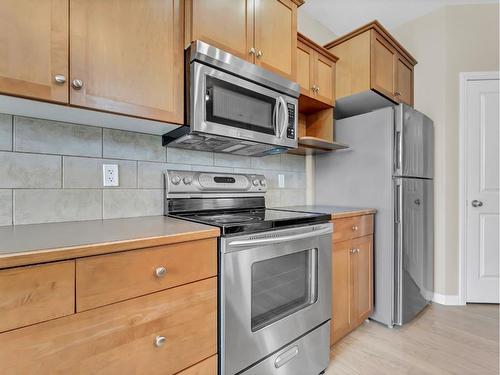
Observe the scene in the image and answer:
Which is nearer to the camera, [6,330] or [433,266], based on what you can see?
[6,330]

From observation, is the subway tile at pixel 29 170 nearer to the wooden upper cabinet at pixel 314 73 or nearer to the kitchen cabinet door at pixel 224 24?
the kitchen cabinet door at pixel 224 24

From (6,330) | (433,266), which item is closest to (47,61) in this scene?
(6,330)

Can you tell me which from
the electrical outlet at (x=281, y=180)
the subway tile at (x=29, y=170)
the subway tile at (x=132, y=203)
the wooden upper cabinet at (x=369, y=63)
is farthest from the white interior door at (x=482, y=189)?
the subway tile at (x=29, y=170)

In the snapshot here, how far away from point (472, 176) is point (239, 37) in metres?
2.60

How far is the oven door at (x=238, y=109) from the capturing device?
1300 millimetres

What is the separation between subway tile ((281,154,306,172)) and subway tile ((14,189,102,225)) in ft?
4.82

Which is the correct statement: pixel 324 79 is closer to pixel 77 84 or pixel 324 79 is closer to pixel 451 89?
pixel 451 89

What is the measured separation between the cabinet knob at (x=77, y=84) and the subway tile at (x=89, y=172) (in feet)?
1.37

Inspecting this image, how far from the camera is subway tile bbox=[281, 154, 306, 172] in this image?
233 centimetres

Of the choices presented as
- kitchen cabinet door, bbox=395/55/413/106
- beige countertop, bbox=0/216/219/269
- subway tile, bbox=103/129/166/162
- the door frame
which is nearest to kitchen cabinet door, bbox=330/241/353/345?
beige countertop, bbox=0/216/219/269

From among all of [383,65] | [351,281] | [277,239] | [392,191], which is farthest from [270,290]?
[383,65]

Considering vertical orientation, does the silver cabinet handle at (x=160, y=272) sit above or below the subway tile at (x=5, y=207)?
below

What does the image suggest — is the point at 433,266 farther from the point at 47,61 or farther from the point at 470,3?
the point at 47,61

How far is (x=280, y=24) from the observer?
1.69 m
